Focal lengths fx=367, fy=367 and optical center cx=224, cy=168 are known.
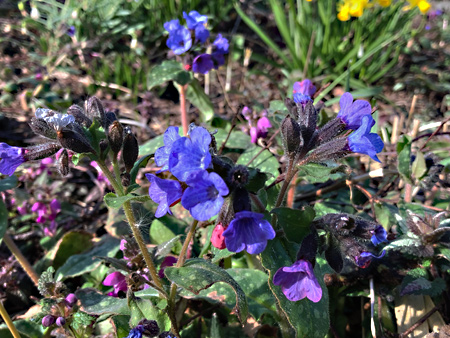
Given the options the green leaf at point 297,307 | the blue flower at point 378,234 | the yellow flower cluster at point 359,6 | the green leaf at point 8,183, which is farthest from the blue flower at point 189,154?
the yellow flower cluster at point 359,6

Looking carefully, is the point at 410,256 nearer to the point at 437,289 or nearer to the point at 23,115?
the point at 437,289

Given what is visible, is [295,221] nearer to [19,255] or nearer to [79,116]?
[79,116]

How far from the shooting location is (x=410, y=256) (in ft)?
5.73

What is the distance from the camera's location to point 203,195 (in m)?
1.05

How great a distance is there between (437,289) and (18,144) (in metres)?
3.47

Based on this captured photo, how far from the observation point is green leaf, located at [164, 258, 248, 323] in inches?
48.5

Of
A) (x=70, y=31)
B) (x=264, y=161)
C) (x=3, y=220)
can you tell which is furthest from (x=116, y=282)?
(x=70, y=31)

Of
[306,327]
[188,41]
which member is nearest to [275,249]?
[306,327]

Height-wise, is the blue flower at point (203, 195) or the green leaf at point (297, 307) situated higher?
the blue flower at point (203, 195)

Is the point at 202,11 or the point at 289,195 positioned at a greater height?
the point at 202,11

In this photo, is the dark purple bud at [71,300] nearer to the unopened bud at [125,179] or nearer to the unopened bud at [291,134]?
the unopened bud at [125,179]

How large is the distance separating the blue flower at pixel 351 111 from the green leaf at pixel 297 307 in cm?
52

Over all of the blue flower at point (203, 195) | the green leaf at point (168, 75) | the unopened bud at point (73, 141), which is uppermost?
the green leaf at point (168, 75)

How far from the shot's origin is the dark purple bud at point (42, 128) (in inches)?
50.1
